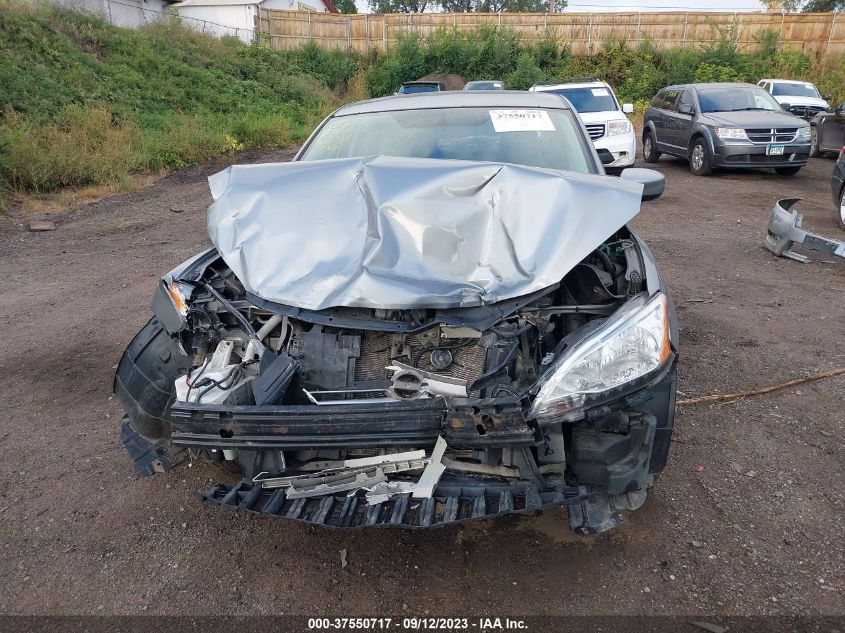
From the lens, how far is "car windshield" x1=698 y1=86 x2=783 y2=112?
1120 cm

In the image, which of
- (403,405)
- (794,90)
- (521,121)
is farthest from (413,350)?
(794,90)

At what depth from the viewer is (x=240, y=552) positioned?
8.33ft

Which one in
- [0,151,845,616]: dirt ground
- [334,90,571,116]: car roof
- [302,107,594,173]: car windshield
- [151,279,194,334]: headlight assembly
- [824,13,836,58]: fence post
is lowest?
[0,151,845,616]: dirt ground

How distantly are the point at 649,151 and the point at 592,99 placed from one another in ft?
8.31

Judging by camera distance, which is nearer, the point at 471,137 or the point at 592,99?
the point at 471,137

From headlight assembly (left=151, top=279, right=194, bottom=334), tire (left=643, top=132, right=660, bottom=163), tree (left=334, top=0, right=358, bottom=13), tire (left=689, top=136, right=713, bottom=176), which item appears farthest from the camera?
tree (left=334, top=0, right=358, bottom=13)

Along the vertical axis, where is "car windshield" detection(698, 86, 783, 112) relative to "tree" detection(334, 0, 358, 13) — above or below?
below

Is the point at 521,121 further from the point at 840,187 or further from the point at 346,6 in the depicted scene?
the point at 346,6

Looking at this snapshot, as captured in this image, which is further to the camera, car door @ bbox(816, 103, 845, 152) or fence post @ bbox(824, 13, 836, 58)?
fence post @ bbox(824, 13, 836, 58)

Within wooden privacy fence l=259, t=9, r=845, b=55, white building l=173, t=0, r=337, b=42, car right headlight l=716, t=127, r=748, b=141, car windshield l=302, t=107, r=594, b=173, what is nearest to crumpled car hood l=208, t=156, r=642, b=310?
car windshield l=302, t=107, r=594, b=173

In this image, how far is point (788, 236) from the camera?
629 cm

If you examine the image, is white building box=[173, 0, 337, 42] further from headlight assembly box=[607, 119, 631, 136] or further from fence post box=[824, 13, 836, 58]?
fence post box=[824, 13, 836, 58]

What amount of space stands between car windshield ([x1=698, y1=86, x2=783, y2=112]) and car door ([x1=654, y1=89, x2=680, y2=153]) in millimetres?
836

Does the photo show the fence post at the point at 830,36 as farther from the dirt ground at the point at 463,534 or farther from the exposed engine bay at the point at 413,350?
the exposed engine bay at the point at 413,350
